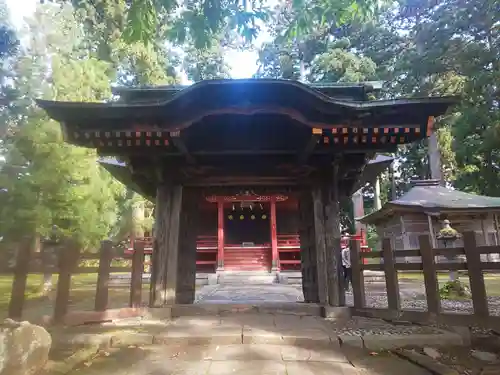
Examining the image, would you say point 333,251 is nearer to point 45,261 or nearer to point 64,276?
point 64,276

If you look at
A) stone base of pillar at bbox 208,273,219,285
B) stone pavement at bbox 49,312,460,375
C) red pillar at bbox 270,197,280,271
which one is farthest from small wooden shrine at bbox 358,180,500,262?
stone pavement at bbox 49,312,460,375

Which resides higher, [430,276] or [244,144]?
[244,144]

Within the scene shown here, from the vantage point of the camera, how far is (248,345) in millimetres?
4398

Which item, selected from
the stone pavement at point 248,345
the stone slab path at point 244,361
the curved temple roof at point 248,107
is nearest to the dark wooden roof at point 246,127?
the curved temple roof at point 248,107

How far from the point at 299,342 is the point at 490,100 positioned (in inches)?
768

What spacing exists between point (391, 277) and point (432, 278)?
59 centimetres

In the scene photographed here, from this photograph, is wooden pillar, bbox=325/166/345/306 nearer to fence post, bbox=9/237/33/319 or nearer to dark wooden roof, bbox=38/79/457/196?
dark wooden roof, bbox=38/79/457/196

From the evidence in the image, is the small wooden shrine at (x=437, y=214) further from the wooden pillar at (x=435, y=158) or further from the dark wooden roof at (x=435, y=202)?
the wooden pillar at (x=435, y=158)

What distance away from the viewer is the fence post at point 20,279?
16.1ft

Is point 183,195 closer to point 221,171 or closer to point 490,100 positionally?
point 221,171

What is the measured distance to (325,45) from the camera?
27.3 meters

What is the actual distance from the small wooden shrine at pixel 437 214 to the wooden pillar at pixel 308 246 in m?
12.3

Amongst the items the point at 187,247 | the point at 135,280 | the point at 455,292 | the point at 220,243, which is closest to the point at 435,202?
the point at 455,292

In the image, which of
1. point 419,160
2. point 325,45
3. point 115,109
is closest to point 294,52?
point 325,45
